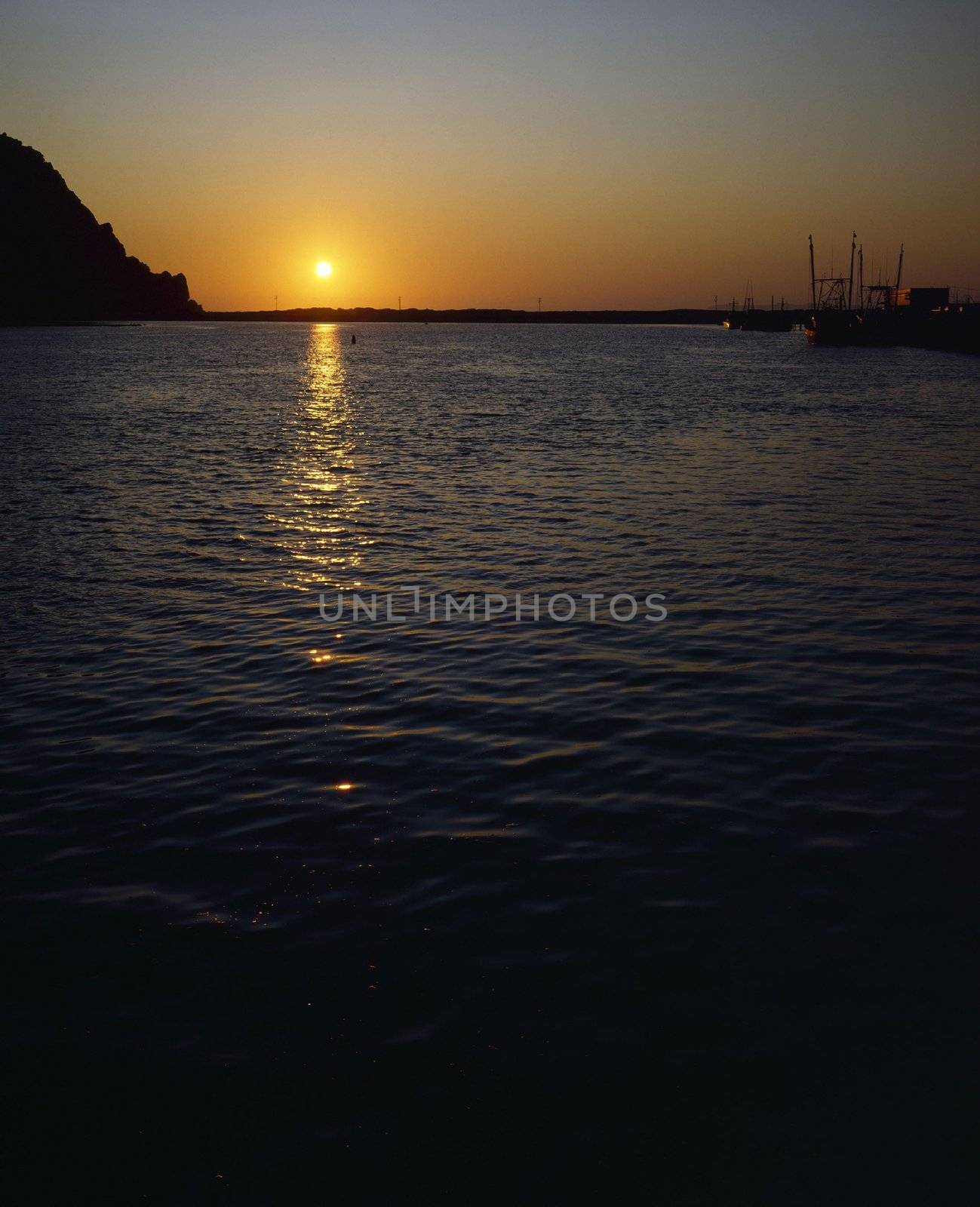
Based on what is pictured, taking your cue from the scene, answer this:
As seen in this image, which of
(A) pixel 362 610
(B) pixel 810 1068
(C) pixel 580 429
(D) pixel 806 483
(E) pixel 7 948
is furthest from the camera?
(C) pixel 580 429

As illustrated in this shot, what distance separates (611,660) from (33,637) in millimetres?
10429

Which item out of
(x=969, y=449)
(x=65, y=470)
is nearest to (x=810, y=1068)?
(x=65, y=470)

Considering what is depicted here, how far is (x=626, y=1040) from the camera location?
7086 millimetres

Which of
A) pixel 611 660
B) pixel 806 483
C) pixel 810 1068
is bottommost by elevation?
pixel 810 1068

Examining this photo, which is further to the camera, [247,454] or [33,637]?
[247,454]

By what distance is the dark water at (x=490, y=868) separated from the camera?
20.7 feet

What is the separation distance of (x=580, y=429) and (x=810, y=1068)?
48307 mm

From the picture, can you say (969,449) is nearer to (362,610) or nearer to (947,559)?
(947,559)

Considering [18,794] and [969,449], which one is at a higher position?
[969,449]

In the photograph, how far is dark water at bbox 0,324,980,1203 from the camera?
6.30 meters

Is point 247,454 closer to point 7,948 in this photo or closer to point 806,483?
point 806,483

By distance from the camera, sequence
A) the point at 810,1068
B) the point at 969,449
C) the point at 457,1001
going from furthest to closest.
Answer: the point at 969,449 → the point at 457,1001 → the point at 810,1068

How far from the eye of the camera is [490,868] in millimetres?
9492

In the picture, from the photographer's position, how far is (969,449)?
42.3 metres
